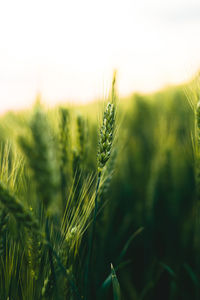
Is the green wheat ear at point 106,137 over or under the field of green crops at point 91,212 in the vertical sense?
over

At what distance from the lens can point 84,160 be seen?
0.89 m

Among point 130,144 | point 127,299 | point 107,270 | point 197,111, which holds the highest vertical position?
point 197,111

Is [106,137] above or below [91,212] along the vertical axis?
above

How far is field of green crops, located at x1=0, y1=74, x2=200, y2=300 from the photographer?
0.58 m

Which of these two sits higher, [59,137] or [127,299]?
[59,137]

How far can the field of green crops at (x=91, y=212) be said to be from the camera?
58cm

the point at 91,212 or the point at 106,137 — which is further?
the point at 91,212

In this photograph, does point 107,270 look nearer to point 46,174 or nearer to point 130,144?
point 46,174

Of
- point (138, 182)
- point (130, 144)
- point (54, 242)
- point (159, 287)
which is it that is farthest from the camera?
point (130, 144)

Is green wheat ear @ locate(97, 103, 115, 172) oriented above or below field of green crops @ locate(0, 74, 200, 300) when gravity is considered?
above

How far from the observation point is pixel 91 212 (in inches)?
37.2

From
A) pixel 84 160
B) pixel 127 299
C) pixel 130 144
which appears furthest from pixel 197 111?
pixel 130 144

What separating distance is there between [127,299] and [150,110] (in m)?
1.93

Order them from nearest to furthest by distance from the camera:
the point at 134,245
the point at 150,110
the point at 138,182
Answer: the point at 134,245, the point at 138,182, the point at 150,110
